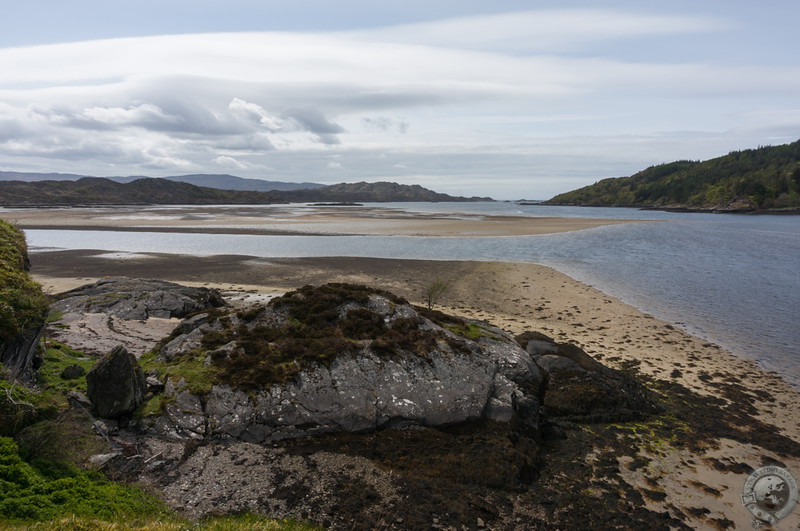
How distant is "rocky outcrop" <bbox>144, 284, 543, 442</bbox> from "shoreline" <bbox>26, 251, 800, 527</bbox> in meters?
4.35

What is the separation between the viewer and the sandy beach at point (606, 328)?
1067cm

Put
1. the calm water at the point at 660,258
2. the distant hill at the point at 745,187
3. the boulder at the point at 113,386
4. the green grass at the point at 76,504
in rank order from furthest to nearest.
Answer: the distant hill at the point at 745,187, the calm water at the point at 660,258, the boulder at the point at 113,386, the green grass at the point at 76,504

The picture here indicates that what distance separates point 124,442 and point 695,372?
20.9 metres

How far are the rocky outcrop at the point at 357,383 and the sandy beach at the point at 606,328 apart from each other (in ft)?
13.9

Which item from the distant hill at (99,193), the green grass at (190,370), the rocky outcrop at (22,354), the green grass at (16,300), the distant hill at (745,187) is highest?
the distant hill at (745,187)

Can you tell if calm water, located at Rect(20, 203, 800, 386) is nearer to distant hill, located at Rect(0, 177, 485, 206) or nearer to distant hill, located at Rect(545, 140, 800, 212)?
distant hill, located at Rect(545, 140, 800, 212)

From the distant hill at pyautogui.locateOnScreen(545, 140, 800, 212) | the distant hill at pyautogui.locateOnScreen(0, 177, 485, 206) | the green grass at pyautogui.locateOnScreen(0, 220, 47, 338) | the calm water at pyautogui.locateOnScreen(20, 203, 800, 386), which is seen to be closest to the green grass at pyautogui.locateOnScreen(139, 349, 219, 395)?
the green grass at pyautogui.locateOnScreen(0, 220, 47, 338)

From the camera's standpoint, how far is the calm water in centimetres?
2372

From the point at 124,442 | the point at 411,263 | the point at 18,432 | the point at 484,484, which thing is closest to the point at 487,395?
the point at 484,484

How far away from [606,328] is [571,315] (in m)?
2.75

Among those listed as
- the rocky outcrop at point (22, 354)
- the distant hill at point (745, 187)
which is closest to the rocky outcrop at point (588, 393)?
the rocky outcrop at point (22, 354)

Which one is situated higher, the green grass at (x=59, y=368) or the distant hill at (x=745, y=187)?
the distant hill at (x=745, y=187)

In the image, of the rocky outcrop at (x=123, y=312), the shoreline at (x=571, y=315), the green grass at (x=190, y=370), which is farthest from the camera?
the rocky outcrop at (x=123, y=312)

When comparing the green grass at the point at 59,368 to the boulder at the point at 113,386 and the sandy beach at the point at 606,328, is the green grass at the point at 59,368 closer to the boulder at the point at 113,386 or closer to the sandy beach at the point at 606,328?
the boulder at the point at 113,386
